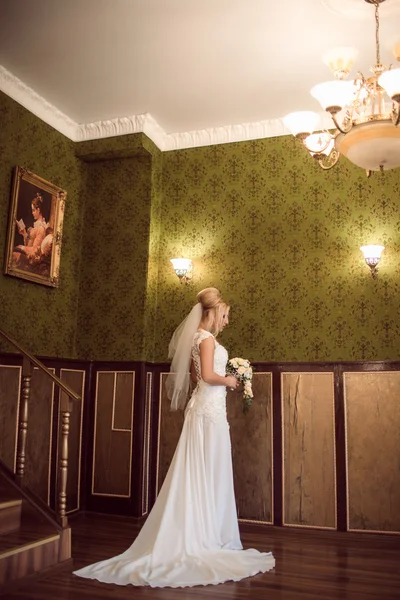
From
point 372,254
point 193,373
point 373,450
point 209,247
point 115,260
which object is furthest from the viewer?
point 115,260

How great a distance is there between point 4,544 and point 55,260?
3.17 meters

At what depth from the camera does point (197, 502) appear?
4.45 metres

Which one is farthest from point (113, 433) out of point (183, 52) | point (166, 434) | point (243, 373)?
point (183, 52)

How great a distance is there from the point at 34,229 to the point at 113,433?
2380mm

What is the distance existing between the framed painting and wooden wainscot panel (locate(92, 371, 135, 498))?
1300 mm

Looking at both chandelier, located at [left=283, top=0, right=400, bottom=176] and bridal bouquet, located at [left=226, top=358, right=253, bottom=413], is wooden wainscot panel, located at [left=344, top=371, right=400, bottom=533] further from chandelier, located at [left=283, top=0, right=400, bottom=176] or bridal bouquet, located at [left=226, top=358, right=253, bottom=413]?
chandelier, located at [left=283, top=0, right=400, bottom=176]

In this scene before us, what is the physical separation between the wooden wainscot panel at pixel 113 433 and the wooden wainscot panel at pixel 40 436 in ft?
2.08

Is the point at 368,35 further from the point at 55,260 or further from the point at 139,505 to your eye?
the point at 139,505

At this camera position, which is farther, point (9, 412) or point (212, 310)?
point (9, 412)

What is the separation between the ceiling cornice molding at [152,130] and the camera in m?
6.46

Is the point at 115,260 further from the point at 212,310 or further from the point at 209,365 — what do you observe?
the point at 209,365

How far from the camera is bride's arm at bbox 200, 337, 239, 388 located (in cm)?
472

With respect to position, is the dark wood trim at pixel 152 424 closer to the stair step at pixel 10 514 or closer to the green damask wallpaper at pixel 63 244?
the green damask wallpaper at pixel 63 244

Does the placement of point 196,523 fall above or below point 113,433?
below
